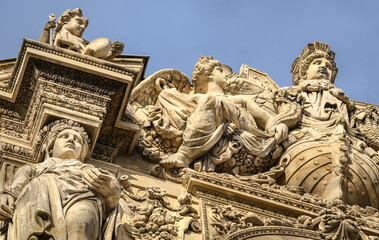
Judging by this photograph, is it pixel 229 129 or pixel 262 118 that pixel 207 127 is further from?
pixel 262 118

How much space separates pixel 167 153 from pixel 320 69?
3406 millimetres

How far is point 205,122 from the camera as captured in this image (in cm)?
1127

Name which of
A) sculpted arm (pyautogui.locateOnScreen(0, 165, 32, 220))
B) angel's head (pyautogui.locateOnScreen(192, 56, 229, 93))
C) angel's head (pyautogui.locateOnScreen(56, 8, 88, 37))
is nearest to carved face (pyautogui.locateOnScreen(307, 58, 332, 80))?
angel's head (pyautogui.locateOnScreen(192, 56, 229, 93))

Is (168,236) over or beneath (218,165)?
beneath

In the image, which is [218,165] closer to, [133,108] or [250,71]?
[133,108]

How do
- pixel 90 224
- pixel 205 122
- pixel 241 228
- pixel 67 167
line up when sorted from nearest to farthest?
pixel 90 224, pixel 67 167, pixel 241 228, pixel 205 122

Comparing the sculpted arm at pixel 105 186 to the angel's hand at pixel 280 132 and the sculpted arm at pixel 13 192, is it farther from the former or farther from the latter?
the angel's hand at pixel 280 132

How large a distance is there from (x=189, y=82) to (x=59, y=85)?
262 centimetres

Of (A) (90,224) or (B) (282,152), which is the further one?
(B) (282,152)

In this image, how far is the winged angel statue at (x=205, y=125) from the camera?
11180 millimetres

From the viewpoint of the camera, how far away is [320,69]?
44.3ft

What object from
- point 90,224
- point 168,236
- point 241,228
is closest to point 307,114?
point 241,228

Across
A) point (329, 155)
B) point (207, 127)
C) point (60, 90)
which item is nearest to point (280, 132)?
point (329, 155)

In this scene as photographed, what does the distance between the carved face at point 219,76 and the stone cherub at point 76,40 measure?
194 centimetres
